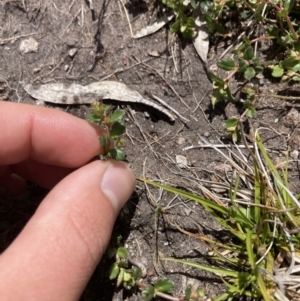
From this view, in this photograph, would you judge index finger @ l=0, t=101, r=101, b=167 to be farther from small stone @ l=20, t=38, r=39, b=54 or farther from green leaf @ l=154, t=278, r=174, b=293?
green leaf @ l=154, t=278, r=174, b=293

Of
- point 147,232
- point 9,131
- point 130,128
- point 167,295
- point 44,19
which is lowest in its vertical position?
point 167,295

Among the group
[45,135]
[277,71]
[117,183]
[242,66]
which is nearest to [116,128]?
[117,183]

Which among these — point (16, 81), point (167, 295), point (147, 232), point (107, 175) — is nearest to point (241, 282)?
point (167, 295)

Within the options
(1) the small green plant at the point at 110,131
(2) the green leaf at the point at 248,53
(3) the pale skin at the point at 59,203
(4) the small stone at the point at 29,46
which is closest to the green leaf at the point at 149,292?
(3) the pale skin at the point at 59,203

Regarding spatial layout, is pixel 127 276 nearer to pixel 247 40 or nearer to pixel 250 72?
pixel 250 72

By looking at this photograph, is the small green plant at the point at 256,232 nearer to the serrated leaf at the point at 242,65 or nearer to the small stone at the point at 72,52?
the serrated leaf at the point at 242,65

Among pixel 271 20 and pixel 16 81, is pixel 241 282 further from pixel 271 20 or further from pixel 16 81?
pixel 16 81
